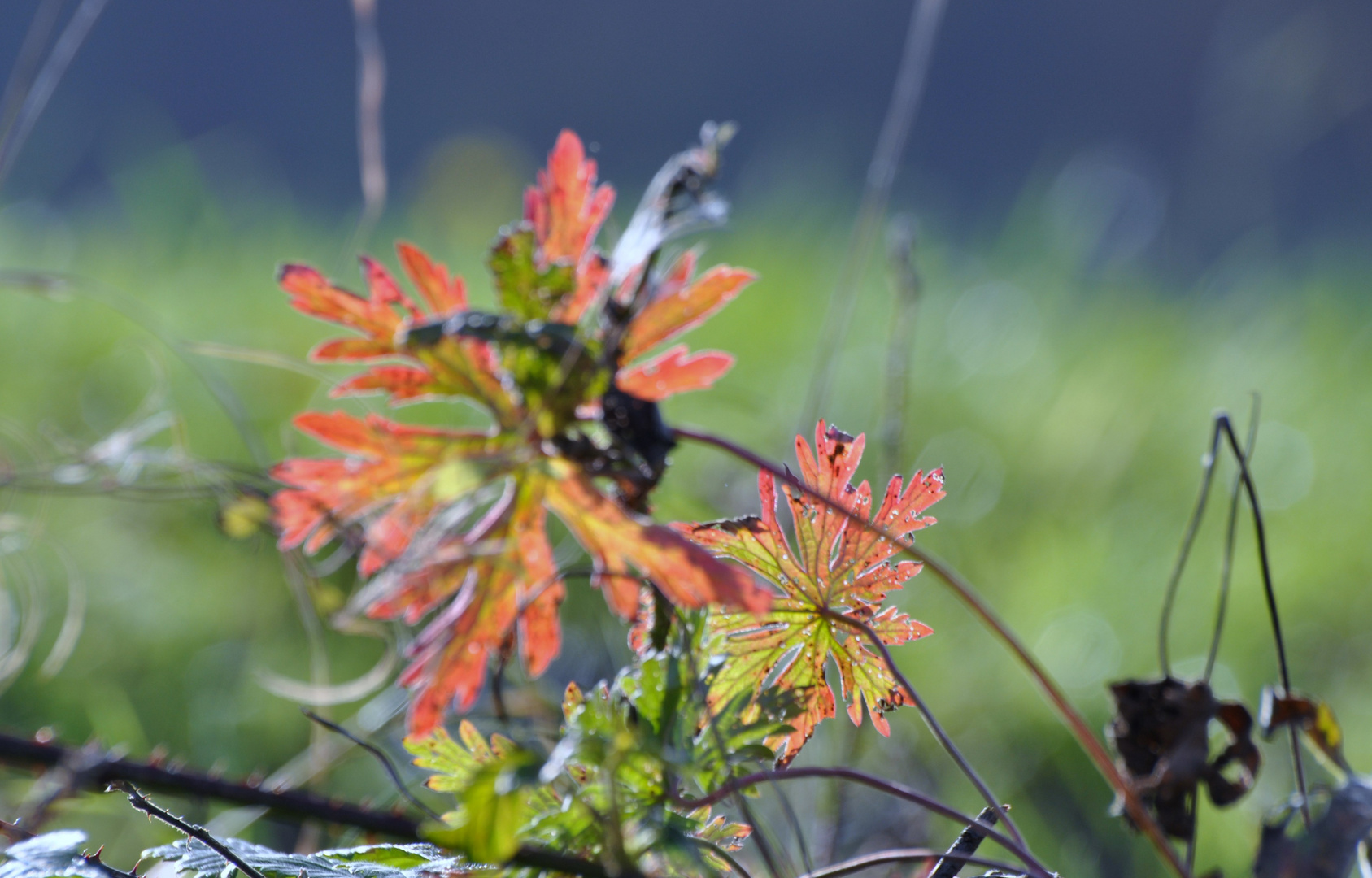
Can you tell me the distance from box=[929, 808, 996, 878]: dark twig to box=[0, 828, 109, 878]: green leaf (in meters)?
0.19

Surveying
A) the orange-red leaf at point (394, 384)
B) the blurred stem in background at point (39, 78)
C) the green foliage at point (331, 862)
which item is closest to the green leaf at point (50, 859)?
the green foliage at point (331, 862)

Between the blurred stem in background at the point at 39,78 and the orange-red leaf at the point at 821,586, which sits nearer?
the orange-red leaf at the point at 821,586

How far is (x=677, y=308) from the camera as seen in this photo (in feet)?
1.01

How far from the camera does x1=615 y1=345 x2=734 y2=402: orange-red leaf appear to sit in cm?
31

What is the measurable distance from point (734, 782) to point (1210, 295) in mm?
1892

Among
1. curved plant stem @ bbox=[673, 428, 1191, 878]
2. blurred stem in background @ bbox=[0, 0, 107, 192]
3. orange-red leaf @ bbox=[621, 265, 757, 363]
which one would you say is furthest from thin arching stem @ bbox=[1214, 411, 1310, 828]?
blurred stem in background @ bbox=[0, 0, 107, 192]

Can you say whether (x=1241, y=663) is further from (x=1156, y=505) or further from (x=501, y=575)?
(x=501, y=575)

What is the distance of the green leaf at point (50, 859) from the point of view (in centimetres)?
25

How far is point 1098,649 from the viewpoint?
3.72 ft

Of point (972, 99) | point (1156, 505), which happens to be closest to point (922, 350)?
point (1156, 505)

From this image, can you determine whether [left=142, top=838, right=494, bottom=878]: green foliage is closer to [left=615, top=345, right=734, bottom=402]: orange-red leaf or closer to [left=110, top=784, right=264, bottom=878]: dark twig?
[left=110, top=784, right=264, bottom=878]: dark twig

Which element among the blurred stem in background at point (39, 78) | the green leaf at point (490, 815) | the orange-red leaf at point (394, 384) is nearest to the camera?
the green leaf at point (490, 815)

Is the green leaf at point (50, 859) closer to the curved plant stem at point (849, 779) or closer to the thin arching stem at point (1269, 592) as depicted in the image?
the curved plant stem at point (849, 779)

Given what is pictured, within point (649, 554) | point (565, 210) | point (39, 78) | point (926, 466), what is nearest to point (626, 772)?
point (649, 554)
